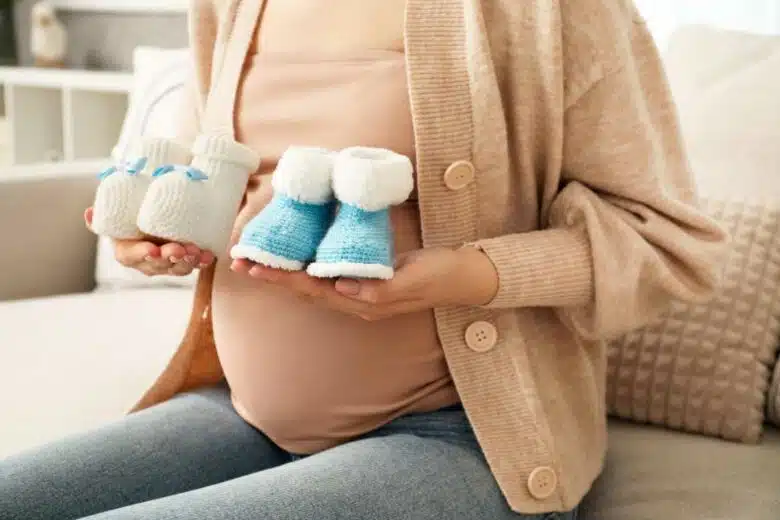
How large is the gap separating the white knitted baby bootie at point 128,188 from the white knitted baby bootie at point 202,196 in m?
0.02

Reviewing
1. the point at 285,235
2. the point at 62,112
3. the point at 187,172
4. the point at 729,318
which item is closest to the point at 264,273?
the point at 285,235

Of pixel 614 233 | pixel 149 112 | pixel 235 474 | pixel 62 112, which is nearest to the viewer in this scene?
pixel 614 233

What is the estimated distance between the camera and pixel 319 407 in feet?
2.58

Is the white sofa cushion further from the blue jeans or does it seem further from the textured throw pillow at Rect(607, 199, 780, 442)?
the textured throw pillow at Rect(607, 199, 780, 442)

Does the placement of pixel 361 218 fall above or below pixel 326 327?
Result: above

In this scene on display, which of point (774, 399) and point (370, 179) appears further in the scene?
point (774, 399)

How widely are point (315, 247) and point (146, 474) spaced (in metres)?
0.29

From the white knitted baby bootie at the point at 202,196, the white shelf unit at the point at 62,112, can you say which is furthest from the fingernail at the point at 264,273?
the white shelf unit at the point at 62,112

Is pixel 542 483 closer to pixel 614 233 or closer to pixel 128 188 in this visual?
pixel 614 233

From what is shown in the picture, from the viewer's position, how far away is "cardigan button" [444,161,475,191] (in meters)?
0.74

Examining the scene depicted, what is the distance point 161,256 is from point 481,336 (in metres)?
0.28

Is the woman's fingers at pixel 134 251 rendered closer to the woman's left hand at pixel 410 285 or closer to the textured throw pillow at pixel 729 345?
the woman's left hand at pixel 410 285

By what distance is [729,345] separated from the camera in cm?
94

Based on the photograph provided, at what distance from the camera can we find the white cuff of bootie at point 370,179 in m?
0.64
